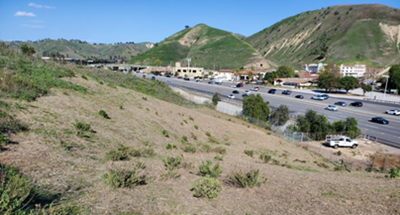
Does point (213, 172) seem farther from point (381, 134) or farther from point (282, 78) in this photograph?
point (282, 78)

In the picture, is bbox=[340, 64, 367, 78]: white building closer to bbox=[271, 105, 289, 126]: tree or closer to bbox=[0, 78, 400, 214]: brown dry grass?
bbox=[271, 105, 289, 126]: tree

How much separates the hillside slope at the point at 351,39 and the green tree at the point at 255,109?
125 m

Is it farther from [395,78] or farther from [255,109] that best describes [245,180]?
[395,78]

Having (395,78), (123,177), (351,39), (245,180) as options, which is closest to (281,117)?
(245,180)

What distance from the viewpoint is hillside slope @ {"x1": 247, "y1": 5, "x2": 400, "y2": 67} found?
148 metres

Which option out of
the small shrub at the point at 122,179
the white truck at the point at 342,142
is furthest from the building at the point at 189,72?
the small shrub at the point at 122,179

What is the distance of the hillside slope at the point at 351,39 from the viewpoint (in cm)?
14762

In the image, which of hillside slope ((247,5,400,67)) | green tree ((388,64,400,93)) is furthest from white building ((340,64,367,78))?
green tree ((388,64,400,93))

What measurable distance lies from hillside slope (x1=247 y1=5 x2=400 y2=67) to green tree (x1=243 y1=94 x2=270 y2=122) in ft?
411

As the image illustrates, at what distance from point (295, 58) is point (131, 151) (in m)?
184

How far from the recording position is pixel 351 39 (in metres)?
156

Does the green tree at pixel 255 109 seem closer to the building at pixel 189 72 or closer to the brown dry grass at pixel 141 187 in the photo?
the brown dry grass at pixel 141 187

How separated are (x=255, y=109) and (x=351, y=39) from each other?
146337 mm

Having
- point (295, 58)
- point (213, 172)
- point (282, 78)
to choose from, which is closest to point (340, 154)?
point (213, 172)
